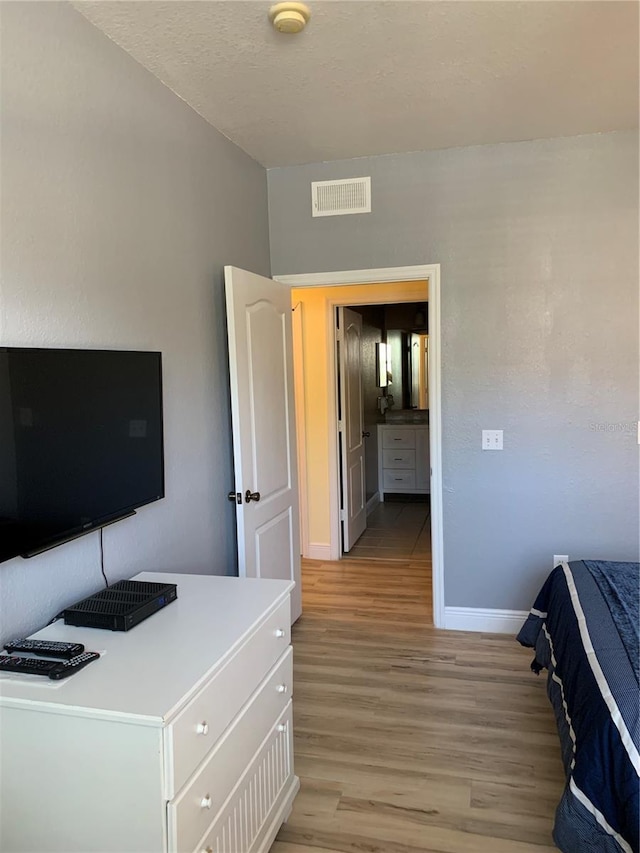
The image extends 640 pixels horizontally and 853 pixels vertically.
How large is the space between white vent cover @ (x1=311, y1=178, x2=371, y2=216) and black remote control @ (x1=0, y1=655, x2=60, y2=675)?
9.32ft

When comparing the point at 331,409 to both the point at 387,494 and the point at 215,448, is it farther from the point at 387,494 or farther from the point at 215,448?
the point at 387,494

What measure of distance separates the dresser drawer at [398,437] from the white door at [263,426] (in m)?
3.54

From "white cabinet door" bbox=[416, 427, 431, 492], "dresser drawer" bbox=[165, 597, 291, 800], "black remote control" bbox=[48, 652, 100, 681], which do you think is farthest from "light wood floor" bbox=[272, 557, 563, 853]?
"white cabinet door" bbox=[416, 427, 431, 492]

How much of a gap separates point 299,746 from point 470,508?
161 centimetres

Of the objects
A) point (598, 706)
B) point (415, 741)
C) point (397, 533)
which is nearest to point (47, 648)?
point (598, 706)

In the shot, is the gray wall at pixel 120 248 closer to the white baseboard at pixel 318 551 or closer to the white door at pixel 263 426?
the white door at pixel 263 426

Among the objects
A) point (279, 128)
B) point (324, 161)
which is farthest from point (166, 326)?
point (324, 161)

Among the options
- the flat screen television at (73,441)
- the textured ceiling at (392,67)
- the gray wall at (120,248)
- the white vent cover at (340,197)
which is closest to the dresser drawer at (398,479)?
the white vent cover at (340,197)

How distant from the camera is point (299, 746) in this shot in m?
2.55

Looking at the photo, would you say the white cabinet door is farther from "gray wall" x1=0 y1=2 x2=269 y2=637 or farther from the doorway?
"gray wall" x1=0 y1=2 x2=269 y2=637

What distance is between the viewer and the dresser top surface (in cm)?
138

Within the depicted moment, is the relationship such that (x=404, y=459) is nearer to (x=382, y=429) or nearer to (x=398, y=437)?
(x=398, y=437)

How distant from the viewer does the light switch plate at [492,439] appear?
348 cm

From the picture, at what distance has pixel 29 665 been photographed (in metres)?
1.50
